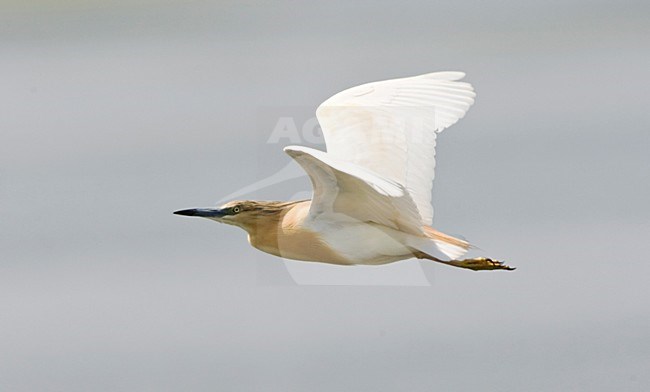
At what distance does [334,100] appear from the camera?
2.98 metres

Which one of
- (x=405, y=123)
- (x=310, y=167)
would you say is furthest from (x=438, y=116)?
(x=310, y=167)

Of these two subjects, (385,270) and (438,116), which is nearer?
(438,116)

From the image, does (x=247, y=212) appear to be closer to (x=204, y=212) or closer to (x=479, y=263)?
(x=204, y=212)

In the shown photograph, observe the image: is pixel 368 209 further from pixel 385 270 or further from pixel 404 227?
pixel 385 270

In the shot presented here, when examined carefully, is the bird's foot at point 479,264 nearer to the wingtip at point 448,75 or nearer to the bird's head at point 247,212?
the bird's head at point 247,212

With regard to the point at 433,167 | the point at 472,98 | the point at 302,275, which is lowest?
the point at 302,275

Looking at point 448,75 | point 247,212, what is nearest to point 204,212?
point 247,212

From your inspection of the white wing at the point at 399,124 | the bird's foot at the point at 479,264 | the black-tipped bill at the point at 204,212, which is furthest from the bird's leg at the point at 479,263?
the black-tipped bill at the point at 204,212

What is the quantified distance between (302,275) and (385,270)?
0.22m

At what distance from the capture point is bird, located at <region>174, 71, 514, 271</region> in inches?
102

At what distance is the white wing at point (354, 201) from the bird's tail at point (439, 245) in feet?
0.08

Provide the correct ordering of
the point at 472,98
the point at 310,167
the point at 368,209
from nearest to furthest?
the point at 310,167 → the point at 368,209 → the point at 472,98

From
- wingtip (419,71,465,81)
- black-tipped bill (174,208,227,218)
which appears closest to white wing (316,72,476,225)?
wingtip (419,71,465,81)

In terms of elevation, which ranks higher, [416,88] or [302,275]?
[416,88]
